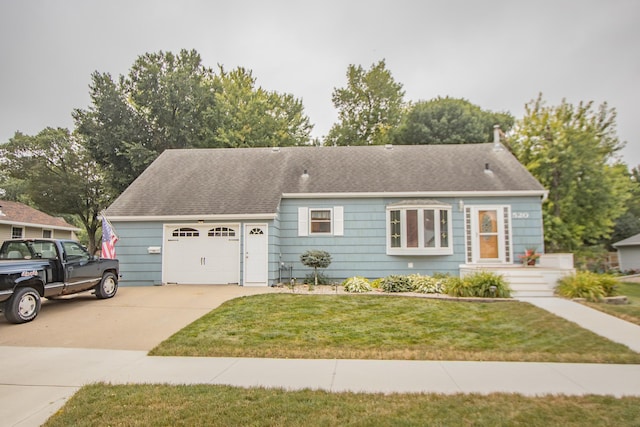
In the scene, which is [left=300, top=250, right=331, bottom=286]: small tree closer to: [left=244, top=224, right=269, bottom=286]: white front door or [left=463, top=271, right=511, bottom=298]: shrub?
[left=244, top=224, right=269, bottom=286]: white front door

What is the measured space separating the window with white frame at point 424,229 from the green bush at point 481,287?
286 cm

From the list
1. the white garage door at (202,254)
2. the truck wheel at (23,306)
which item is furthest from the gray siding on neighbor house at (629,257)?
the truck wheel at (23,306)

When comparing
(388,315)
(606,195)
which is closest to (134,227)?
(388,315)

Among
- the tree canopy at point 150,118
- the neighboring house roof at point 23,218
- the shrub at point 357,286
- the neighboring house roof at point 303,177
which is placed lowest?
the shrub at point 357,286

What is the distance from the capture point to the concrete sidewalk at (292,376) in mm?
4578

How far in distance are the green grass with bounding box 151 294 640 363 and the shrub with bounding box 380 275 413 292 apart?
1.76 metres

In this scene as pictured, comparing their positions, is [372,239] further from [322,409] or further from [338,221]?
[322,409]

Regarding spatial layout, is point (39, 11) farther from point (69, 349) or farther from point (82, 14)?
point (69, 349)

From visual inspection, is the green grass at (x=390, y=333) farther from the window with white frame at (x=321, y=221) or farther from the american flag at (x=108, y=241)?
the american flag at (x=108, y=241)

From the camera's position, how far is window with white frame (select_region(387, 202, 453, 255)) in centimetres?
1362

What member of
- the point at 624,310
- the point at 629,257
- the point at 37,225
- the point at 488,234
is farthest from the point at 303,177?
the point at 629,257

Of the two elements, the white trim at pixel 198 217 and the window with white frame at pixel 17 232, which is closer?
the white trim at pixel 198 217

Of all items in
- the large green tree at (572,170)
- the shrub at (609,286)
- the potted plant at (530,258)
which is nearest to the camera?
the shrub at (609,286)

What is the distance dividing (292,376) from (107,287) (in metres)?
8.09
